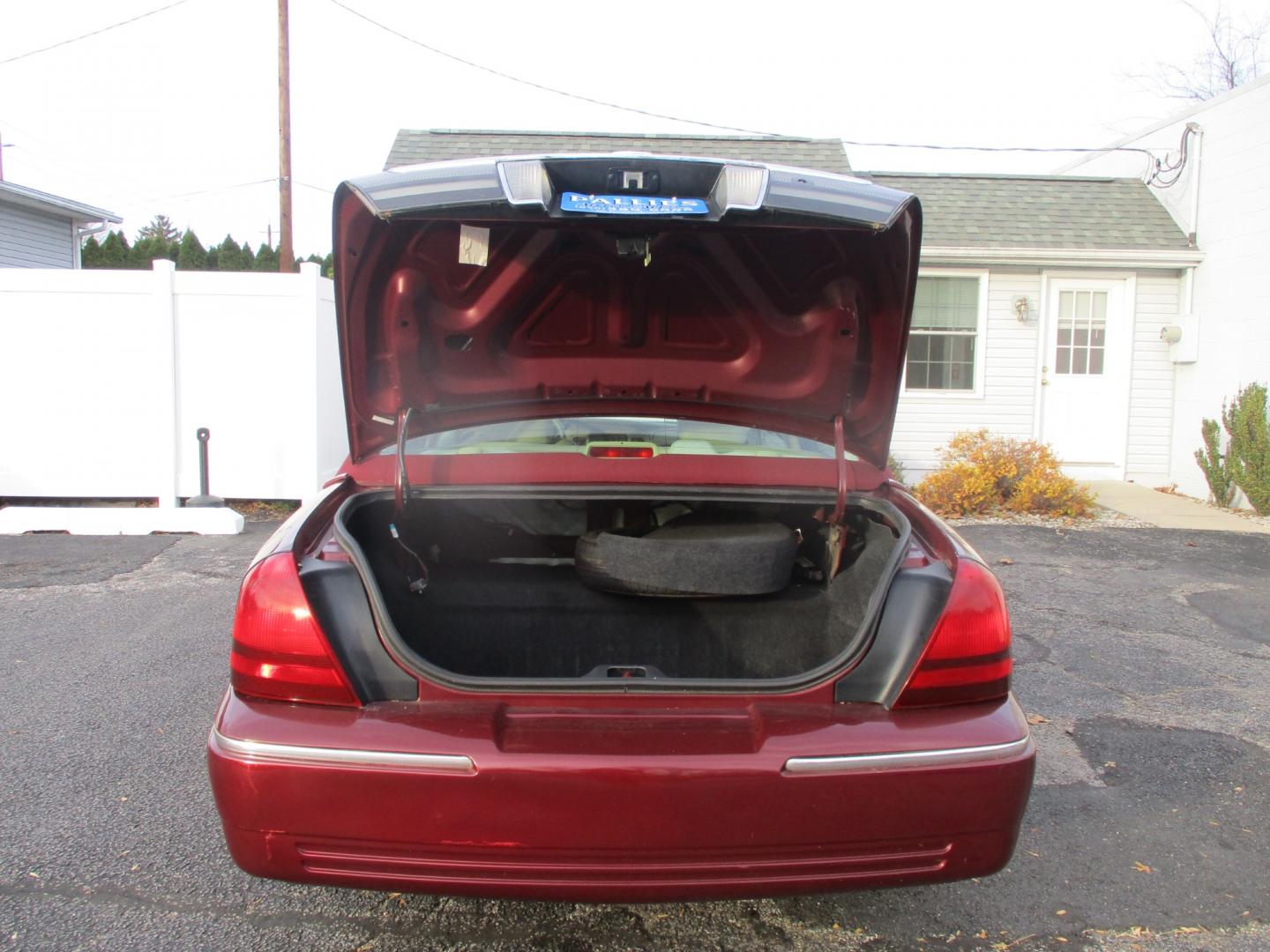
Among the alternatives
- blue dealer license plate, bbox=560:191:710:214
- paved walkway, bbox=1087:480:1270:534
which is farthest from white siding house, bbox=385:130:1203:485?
blue dealer license plate, bbox=560:191:710:214

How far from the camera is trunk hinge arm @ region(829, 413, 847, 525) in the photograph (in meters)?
2.50

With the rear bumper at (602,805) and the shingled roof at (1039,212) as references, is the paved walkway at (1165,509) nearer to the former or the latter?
the shingled roof at (1039,212)

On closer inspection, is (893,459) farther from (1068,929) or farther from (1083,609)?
(1068,929)

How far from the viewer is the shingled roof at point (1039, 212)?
1048 centimetres

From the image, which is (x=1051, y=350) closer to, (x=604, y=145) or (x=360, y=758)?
(x=604, y=145)

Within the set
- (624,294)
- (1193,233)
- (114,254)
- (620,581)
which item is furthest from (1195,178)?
(114,254)

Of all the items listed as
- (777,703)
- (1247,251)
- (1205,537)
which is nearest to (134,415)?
(777,703)

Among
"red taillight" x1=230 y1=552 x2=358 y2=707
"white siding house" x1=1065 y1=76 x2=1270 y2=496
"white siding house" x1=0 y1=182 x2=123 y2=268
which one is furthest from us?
"white siding house" x1=0 y1=182 x2=123 y2=268

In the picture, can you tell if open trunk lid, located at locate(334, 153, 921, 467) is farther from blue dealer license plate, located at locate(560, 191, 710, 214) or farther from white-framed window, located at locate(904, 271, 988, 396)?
white-framed window, located at locate(904, 271, 988, 396)

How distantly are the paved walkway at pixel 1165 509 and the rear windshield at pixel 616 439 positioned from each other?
7.06 m

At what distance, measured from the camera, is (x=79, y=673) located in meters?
4.23

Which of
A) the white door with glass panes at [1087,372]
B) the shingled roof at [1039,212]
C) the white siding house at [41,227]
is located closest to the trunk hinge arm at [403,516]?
the shingled roof at [1039,212]

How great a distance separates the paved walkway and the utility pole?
10781 mm

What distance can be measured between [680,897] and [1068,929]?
1.24m
